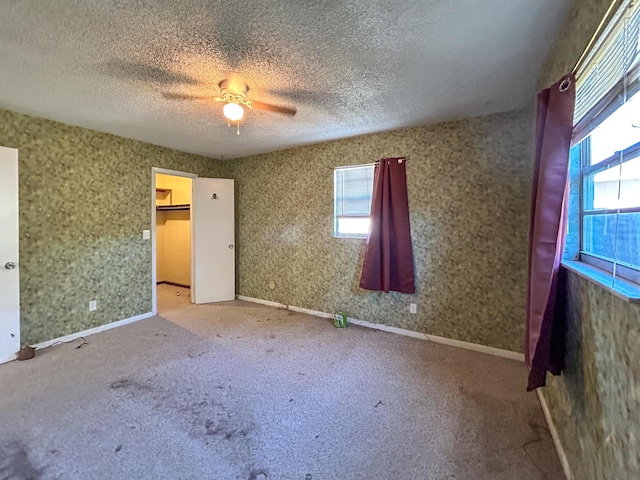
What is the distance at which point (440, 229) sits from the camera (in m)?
3.17

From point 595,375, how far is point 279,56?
2315 mm

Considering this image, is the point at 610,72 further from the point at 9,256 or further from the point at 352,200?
the point at 9,256

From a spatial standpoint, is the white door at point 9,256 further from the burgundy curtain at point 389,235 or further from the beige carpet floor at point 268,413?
the burgundy curtain at point 389,235

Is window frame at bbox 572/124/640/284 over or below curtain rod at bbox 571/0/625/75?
below

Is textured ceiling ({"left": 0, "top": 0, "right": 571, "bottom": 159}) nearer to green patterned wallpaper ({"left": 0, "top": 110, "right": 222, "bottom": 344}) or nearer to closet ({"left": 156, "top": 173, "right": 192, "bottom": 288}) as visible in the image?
green patterned wallpaper ({"left": 0, "top": 110, "right": 222, "bottom": 344})

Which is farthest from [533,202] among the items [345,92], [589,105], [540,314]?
[345,92]

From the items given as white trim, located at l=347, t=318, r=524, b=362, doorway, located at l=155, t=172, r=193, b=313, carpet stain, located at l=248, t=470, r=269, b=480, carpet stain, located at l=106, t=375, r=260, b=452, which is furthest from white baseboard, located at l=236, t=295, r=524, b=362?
doorway, located at l=155, t=172, r=193, b=313

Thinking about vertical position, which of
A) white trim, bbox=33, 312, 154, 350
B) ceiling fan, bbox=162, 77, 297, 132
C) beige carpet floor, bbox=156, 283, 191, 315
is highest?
ceiling fan, bbox=162, 77, 297, 132

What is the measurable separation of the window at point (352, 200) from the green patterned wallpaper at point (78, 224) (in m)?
2.52

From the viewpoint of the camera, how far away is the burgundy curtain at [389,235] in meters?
3.32

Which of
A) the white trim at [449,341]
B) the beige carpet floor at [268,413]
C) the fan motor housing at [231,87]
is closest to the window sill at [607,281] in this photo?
the beige carpet floor at [268,413]

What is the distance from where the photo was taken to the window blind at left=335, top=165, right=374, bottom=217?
370 centimetres

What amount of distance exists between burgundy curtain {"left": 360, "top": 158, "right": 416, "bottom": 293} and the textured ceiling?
2.10 ft

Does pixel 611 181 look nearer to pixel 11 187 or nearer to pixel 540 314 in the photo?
pixel 540 314
